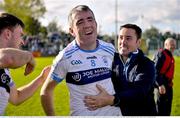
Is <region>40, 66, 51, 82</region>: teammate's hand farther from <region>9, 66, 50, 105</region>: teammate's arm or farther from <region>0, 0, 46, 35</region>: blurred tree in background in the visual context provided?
<region>0, 0, 46, 35</region>: blurred tree in background

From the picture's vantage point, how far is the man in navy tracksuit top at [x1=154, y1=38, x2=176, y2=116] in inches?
341

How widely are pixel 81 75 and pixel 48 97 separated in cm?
42

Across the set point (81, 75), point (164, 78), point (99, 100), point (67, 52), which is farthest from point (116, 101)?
point (164, 78)

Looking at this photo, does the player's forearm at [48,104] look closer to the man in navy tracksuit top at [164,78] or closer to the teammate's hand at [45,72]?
the teammate's hand at [45,72]

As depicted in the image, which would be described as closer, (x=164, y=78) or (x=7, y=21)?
(x=7, y=21)

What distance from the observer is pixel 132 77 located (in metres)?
4.58

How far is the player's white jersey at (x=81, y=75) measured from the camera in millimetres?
4242

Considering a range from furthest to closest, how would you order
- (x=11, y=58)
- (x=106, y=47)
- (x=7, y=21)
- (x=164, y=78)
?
(x=164, y=78) < (x=106, y=47) < (x=7, y=21) < (x=11, y=58)

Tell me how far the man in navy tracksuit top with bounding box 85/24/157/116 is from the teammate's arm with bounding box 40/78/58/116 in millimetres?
565

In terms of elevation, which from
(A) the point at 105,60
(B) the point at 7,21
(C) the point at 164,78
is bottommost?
(C) the point at 164,78

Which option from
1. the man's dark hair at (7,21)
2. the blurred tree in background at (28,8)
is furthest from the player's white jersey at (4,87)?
the blurred tree in background at (28,8)

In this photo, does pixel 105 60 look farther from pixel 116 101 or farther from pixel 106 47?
pixel 116 101

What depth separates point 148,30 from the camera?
8456 centimetres

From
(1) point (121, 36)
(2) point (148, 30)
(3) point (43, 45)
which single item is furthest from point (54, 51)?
(1) point (121, 36)
